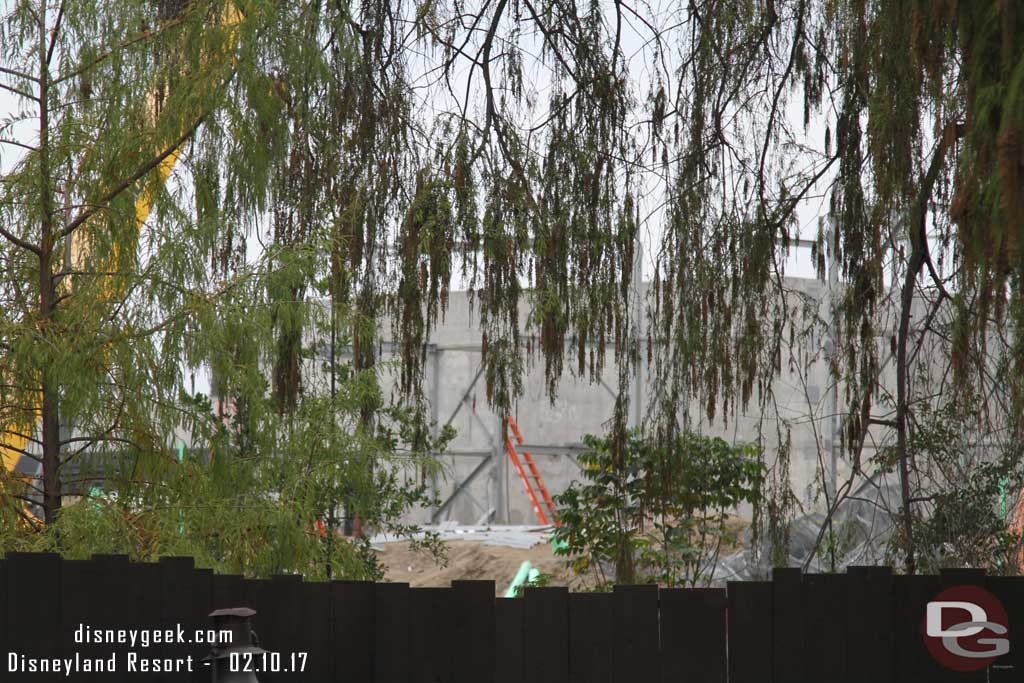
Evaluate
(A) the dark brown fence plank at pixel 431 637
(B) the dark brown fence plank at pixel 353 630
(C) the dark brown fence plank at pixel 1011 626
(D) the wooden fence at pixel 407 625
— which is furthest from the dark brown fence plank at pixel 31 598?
(C) the dark brown fence plank at pixel 1011 626

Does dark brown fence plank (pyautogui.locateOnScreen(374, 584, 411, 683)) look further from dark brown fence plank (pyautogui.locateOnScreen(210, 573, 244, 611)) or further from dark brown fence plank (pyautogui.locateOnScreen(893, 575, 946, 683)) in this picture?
dark brown fence plank (pyautogui.locateOnScreen(893, 575, 946, 683))

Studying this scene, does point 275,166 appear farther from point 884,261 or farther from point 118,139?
point 884,261

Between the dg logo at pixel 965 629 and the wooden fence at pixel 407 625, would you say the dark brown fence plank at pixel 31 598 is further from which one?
the dg logo at pixel 965 629

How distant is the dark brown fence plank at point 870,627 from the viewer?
2707 millimetres

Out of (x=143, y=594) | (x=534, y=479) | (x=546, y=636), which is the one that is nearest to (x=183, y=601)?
(x=143, y=594)

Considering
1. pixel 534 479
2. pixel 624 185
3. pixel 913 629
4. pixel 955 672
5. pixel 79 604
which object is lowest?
pixel 534 479

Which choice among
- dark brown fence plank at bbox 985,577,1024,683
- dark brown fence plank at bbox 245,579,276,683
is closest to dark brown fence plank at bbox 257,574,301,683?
dark brown fence plank at bbox 245,579,276,683

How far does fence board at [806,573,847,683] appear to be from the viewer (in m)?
2.68

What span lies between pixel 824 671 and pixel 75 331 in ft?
8.47

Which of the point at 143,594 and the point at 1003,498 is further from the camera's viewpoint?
the point at 1003,498

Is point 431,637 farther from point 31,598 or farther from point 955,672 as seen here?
point 955,672

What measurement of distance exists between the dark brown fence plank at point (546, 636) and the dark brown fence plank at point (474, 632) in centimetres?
8

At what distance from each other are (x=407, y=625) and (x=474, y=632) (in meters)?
0.15

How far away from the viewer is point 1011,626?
2.79 meters
